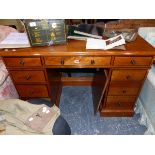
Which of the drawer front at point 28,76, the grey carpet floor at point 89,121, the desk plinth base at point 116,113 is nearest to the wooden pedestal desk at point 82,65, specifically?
the drawer front at point 28,76

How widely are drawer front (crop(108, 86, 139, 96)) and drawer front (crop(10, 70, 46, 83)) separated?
0.68m

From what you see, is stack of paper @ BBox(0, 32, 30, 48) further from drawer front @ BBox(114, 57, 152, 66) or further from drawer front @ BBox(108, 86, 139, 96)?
drawer front @ BBox(108, 86, 139, 96)

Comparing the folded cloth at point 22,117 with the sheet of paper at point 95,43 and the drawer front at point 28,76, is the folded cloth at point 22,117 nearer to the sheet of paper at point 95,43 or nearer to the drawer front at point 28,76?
the drawer front at point 28,76

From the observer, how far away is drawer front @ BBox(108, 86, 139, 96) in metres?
1.39

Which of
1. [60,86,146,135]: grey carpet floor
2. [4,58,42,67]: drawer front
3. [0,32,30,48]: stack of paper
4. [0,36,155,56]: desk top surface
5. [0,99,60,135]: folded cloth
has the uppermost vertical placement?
[0,32,30,48]: stack of paper

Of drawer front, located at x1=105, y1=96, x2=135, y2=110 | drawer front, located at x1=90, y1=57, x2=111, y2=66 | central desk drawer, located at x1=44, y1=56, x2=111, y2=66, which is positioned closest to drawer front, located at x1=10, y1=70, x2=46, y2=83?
central desk drawer, located at x1=44, y1=56, x2=111, y2=66

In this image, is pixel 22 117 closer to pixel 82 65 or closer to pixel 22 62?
pixel 22 62

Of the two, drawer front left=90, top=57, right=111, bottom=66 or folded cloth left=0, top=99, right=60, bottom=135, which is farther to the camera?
drawer front left=90, top=57, right=111, bottom=66

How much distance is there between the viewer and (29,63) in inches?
47.9

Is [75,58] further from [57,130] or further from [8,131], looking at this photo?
[8,131]

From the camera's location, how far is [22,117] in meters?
1.10
